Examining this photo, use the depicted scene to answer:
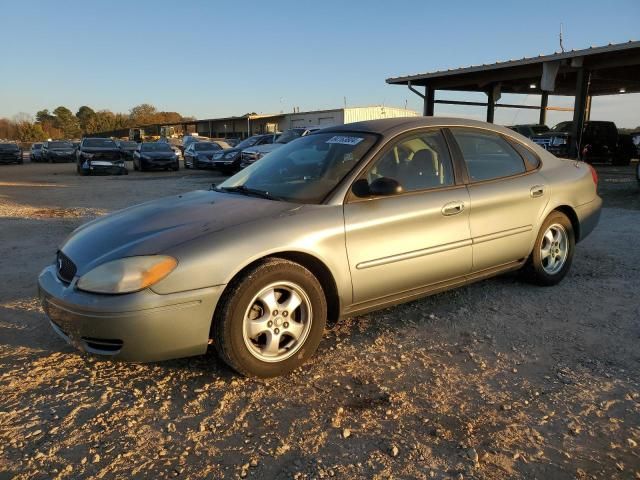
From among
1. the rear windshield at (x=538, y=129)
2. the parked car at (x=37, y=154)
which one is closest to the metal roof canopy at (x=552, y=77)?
the rear windshield at (x=538, y=129)

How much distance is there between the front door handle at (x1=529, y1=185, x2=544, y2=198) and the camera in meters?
4.40

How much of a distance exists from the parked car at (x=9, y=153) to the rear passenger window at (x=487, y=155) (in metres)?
35.7

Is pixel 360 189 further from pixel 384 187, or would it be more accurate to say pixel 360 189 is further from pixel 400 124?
pixel 400 124

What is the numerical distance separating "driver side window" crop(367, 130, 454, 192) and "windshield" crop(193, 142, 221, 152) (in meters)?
21.6

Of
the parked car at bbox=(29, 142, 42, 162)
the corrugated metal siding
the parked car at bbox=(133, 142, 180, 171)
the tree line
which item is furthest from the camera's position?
the tree line

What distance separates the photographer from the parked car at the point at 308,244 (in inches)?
111

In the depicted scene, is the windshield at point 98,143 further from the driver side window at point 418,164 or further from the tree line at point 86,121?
the tree line at point 86,121

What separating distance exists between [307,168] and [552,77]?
616 inches

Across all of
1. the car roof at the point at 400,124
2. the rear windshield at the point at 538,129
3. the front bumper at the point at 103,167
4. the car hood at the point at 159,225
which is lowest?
the front bumper at the point at 103,167

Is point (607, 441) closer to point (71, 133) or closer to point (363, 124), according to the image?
point (363, 124)

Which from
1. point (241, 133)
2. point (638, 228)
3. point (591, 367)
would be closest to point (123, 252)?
point (591, 367)

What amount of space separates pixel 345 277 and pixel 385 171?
89 centimetres

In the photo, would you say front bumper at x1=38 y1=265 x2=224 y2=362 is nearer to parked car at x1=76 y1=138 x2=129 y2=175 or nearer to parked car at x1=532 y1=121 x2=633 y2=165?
parked car at x1=532 y1=121 x2=633 y2=165

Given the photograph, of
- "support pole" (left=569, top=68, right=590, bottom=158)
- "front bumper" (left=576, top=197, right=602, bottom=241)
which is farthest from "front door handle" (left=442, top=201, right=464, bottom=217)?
"support pole" (left=569, top=68, right=590, bottom=158)
